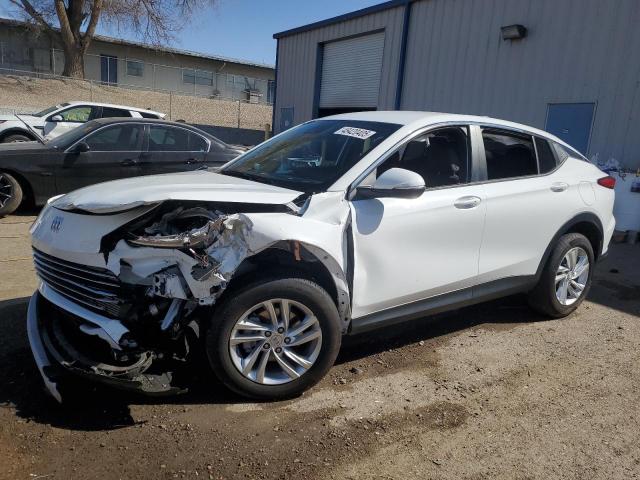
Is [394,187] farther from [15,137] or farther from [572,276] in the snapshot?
[15,137]

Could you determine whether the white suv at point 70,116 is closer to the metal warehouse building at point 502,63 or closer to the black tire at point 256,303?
the metal warehouse building at point 502,63

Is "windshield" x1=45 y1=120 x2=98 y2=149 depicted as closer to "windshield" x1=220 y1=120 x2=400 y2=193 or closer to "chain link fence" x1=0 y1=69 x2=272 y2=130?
"windshield" x1=220 y1=120 x2=400 y2=193

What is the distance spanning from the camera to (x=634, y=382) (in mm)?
3652

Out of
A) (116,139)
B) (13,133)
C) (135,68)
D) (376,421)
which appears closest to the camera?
(376,421)

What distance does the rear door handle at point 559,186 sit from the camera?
4398mm

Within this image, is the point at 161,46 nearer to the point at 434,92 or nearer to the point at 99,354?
the point at 434,92

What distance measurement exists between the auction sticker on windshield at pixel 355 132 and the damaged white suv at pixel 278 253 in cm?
2

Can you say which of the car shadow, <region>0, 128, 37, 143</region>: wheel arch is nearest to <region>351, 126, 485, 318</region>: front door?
the car shadow

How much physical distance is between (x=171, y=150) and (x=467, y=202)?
5852 mm

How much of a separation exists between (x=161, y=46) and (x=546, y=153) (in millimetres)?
34413

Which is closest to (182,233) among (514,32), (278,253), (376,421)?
(278,253)

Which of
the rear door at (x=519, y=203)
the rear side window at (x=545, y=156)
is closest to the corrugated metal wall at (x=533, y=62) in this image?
the rear side window at (x=545, y=156)

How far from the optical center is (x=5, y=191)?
7.32 metres

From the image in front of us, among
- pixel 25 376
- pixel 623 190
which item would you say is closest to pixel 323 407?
pixel 25 376
